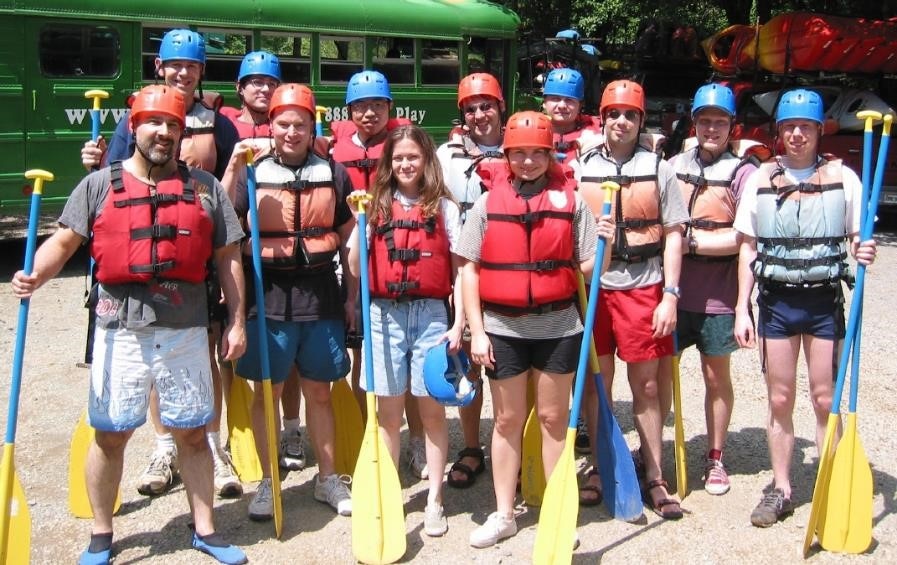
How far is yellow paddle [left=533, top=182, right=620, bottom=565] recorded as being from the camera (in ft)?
12.8

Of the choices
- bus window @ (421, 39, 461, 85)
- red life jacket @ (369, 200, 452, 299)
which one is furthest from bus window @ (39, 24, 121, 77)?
red life jacket @ (369, 200, 452, 299)

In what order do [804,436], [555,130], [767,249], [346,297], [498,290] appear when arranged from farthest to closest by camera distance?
[804,436], [555,130], [346,297], [767,249], [498,290]

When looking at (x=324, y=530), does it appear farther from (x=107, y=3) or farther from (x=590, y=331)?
(x=107, y=3)

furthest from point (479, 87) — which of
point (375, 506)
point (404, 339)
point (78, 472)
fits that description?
point (78, 472)

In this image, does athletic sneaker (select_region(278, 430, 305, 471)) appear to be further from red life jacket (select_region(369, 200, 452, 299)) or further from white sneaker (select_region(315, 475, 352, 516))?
red life jacket (select_region(369, 200, 452, 299))

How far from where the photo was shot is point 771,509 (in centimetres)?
445

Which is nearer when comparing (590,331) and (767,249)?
(590,331)

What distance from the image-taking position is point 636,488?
14.6 ft

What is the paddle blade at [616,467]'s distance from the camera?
446 centimetres

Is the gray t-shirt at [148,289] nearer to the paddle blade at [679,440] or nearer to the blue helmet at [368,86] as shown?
the blue helmet at [368,86]

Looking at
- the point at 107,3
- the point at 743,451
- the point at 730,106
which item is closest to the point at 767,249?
the point at 730,106

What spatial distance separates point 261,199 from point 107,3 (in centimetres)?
630

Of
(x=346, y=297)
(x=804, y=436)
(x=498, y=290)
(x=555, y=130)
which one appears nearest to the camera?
(x=498, y=290)

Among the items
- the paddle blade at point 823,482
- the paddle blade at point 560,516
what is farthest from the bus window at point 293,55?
the paddle blade at point 823,482
